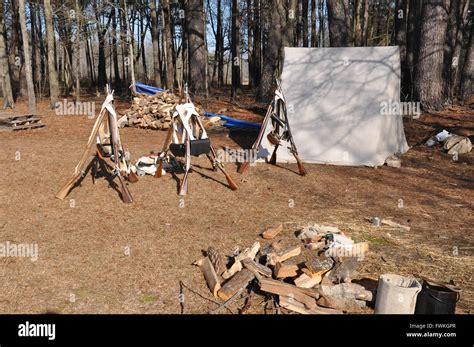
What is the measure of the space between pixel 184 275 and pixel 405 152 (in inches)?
312

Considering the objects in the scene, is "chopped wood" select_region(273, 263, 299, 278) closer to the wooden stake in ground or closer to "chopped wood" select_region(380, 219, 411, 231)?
"chopped wood" select_region(380, 219, 411, 231)

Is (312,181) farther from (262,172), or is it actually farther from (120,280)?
(120,280)

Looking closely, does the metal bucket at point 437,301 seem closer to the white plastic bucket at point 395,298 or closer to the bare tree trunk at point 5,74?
the white plastic bucket at point 395,298

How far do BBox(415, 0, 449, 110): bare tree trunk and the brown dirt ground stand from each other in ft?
11.0

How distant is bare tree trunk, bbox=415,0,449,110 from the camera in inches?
485

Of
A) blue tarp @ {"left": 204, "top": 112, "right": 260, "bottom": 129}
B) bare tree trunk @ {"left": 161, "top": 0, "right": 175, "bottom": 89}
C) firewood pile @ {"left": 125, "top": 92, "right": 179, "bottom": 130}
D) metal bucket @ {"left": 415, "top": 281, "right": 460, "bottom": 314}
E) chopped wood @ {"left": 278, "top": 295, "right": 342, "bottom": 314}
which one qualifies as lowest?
chopped wood @ {"left": 278, "top": 295, "right": 342, "bottom": 314}

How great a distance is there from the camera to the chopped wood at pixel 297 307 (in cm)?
392

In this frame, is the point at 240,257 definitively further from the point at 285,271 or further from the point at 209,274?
the point at 285,271

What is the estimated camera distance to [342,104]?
396 inches

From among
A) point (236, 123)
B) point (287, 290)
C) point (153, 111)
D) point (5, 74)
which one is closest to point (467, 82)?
point (236, 123)

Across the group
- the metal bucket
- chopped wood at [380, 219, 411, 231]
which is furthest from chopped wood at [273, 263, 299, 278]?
chopped wood at [380, 219, 411, 231]

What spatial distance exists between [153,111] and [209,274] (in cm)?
1010

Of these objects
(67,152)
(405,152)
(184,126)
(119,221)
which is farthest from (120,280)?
(405,152)

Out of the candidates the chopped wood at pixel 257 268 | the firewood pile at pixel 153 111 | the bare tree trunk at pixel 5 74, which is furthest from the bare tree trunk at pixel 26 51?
the chopped wood at pixel 257 268
